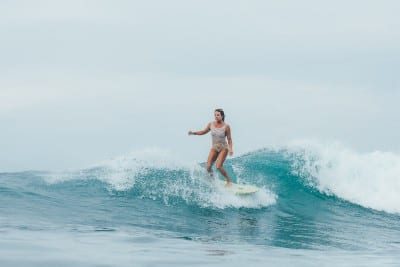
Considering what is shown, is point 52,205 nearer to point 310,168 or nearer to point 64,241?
point 64,241

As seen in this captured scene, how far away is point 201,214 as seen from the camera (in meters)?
13.9

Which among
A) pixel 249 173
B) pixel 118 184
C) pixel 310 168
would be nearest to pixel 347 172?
pixel 310 168

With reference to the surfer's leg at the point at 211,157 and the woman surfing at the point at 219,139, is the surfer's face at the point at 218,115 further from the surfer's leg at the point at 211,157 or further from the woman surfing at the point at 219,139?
the surfer's leg at the point at 211,157

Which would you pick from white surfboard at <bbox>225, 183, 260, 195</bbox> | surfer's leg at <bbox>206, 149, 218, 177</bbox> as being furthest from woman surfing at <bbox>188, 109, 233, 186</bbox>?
white surfboard at <bbox>225, 183, 260, 195</bbox>

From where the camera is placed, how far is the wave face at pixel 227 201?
39.0ft

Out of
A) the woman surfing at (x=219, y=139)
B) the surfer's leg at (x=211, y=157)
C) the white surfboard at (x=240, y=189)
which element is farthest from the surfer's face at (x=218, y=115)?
the white surfboard at (x=240, y=189)

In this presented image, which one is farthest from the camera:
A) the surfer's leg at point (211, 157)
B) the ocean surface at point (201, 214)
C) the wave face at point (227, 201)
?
the surfer's leg at point (211, 157)

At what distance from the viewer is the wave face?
11.9 meters

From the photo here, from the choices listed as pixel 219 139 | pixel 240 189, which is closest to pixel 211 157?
pixel 219 139

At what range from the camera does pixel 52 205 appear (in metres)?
13.9

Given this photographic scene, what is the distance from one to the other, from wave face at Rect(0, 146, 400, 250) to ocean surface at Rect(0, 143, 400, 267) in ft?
0.09

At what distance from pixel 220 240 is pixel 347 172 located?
10.9 meters

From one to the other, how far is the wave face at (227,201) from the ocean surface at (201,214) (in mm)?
28

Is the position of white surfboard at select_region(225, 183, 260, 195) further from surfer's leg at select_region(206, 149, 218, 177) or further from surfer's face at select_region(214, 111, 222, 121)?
surfer's face at select_region(214, 111, 222, 121)
